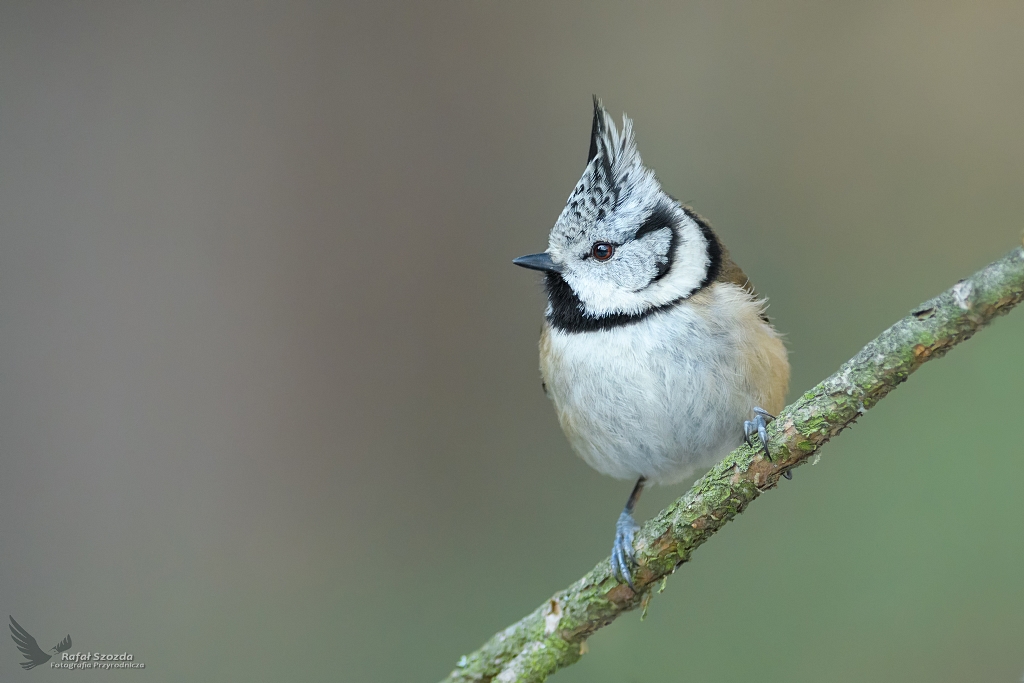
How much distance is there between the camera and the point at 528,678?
191 centimetres

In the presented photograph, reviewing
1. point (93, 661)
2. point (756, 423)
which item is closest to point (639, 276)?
point (756, 423)

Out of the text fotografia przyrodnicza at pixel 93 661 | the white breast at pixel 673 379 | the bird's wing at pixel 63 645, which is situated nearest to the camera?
the white breast at pixel 673 379

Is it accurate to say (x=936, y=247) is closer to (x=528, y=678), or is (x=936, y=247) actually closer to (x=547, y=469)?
(x=547, y=469)

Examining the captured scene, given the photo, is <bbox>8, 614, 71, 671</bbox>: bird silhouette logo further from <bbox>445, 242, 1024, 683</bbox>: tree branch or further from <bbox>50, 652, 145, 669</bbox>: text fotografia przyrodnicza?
<bbox>445, 242, 1024, 683</bbox>: tree branch

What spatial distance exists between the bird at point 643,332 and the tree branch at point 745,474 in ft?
0.84

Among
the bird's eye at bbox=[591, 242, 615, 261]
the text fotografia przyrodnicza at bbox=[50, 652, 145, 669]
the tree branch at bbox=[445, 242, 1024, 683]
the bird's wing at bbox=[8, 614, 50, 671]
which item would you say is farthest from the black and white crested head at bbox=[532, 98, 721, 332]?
the bird's wing at bbox=[8, 614, 50, 671]

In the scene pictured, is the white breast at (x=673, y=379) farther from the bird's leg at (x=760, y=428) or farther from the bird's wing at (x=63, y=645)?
the bird's wing at (x=63, y=645)

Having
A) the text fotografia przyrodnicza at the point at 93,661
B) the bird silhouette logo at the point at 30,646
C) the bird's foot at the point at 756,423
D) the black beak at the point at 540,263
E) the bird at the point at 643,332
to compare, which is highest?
the black beak at the point at 540,263

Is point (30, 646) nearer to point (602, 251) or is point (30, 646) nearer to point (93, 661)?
point (93, 661)

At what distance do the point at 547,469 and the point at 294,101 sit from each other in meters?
2.32

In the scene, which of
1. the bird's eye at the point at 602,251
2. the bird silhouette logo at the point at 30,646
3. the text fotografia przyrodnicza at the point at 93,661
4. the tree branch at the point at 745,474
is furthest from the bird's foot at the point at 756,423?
the bird silhouette logo at the point at 30,646

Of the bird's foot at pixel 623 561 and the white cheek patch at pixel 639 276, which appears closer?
the bird's foot at pixel 623 561

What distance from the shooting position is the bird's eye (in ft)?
8.03

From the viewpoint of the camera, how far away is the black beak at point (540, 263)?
2.48 metres
